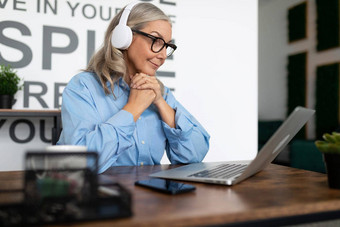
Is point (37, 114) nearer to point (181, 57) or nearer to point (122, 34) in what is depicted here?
point (122, 34)

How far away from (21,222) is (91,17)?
8.99ft

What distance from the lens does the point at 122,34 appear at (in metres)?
1.45

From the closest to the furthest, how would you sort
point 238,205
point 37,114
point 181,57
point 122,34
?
1. point 238,205
2. point 122,34
3. point 37,114
4. point 181,57

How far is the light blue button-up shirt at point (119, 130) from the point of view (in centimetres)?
116

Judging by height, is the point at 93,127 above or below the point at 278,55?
below

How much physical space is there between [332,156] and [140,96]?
749mm

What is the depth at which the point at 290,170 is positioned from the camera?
1144 mm

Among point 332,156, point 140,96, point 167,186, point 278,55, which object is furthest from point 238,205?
point 278,55

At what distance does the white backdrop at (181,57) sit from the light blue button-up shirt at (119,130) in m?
1.53

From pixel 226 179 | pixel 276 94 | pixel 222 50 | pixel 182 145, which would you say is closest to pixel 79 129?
pixel 182 145

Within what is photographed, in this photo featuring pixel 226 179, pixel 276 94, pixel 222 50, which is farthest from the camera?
pixel 276 94

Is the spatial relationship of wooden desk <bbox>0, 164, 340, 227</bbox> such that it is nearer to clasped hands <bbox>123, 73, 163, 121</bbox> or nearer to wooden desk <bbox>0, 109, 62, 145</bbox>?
clasped hands <bbox>123, 73, 163, 121</bbox>

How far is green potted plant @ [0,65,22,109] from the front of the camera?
2.47 metres

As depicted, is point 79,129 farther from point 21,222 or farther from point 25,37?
point 25,37
